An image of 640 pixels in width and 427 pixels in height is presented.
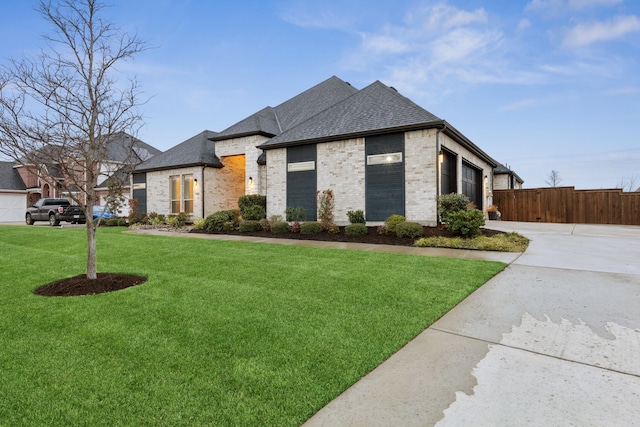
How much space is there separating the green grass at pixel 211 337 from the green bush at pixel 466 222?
375cm

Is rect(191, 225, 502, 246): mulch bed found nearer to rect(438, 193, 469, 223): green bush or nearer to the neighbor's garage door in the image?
rect(438, 193, 469, 223): green bush

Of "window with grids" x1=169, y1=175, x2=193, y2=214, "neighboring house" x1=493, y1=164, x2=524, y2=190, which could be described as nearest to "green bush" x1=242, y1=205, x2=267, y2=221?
"window with grids" x1=169, y1=175, x2=193, y2=214

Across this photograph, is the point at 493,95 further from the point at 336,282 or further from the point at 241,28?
the point at 336,282

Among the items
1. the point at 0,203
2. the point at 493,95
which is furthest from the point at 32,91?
the point at 0,203

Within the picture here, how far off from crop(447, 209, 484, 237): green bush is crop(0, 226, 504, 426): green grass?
3.75 m

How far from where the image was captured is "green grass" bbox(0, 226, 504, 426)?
6.72 feet

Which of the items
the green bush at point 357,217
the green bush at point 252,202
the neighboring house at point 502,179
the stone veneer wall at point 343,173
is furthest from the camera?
the neighboring house at point 502,179

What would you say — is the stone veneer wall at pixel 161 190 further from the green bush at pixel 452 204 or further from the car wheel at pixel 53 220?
the green bush at pixel 452 204

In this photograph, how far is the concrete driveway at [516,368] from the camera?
1.94m

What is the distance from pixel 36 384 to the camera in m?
2.30

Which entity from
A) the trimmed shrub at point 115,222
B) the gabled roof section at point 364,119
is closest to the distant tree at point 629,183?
the gabled roof section at point 364,119

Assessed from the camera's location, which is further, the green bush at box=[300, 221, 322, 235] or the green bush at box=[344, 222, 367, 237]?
the green bush at box=[300, 221, 322, 235]

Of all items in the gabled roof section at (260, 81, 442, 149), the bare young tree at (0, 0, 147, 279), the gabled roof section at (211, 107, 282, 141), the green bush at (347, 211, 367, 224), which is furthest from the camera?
the gabled roof section at (211, 107, 282, 141)

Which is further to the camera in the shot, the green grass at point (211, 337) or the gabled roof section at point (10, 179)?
the gabled roof section at point (10, 179)
